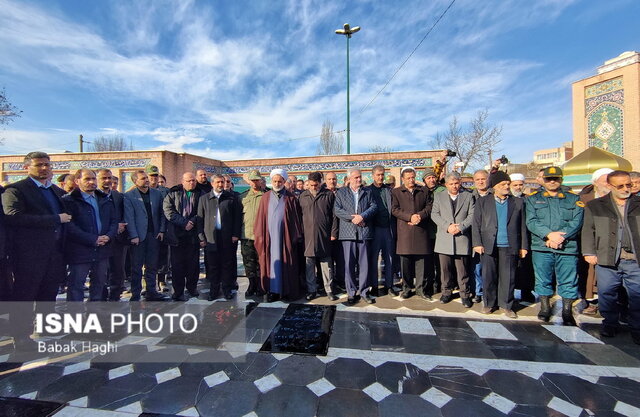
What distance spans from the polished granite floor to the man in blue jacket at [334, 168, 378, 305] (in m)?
0.85

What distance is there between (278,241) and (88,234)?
228 cm

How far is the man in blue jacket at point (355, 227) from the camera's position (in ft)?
14.2

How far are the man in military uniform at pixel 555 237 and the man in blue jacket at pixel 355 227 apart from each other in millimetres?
2029

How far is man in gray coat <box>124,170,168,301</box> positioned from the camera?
14.1ft

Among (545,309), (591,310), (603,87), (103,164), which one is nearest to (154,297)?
(545,309)

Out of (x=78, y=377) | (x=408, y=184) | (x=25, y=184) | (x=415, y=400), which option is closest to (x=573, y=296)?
(x=408, y=184)

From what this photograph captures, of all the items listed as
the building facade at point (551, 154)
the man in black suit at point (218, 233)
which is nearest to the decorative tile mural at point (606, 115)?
the man in black suit at point (218, 233)

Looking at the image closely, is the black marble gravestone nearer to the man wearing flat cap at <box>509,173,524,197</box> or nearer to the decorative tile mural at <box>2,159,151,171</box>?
the man wearing flat cap at <box>509,173,524,197</box>

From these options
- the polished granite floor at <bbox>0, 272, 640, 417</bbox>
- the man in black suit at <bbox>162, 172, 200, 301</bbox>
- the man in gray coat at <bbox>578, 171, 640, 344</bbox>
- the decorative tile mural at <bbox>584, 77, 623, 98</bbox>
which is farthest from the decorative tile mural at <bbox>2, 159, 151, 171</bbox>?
the decorative tile mural at <bbox>584, 77, 623, 98</bbox>

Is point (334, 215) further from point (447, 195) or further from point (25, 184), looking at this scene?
point (25, 184)

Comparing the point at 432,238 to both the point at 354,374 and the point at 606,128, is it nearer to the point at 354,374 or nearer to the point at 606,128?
the point at 354,374

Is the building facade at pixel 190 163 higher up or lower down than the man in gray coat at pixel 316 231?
higher up

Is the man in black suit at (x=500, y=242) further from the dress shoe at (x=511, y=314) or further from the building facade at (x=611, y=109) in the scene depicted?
the building facade at (x=611, y=109)

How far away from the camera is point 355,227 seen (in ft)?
14.3
